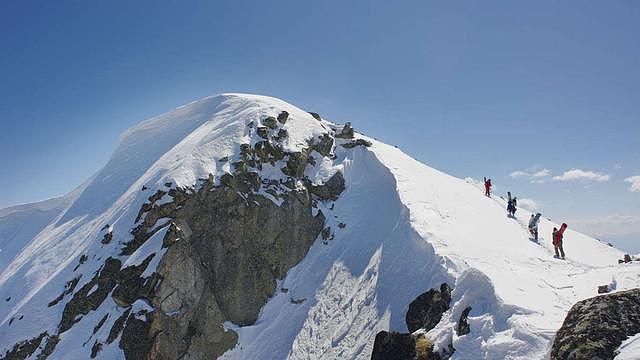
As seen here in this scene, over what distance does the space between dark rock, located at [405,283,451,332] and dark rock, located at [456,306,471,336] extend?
4.69ft

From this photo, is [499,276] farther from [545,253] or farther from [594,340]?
[545,253]

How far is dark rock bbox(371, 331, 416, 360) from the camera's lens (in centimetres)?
1487

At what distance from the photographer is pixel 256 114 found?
39156mm

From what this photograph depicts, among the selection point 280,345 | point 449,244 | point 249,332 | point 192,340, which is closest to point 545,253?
point 449,244

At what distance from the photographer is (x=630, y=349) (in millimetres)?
9531

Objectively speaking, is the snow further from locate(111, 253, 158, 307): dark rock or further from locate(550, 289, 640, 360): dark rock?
locate(111, 253, 158, 307): dark rock

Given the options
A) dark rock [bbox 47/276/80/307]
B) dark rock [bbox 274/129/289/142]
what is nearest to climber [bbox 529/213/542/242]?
dark rock [bbox 274/129/289/142]

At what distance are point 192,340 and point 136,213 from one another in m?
11.1

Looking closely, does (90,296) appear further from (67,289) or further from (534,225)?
(534,225)

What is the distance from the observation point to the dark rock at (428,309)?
1723 cm

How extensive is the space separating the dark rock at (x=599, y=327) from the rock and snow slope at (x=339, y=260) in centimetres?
108

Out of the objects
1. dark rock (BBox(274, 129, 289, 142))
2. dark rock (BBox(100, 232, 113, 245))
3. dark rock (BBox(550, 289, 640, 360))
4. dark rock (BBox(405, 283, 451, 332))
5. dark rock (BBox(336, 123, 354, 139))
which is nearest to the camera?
dark rock (BBox(550, 289, 640, 360))

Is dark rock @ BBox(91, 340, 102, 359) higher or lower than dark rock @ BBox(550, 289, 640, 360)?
higher

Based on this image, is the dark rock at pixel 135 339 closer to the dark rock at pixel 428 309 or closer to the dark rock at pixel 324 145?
the dark rock at pixel 428 309
